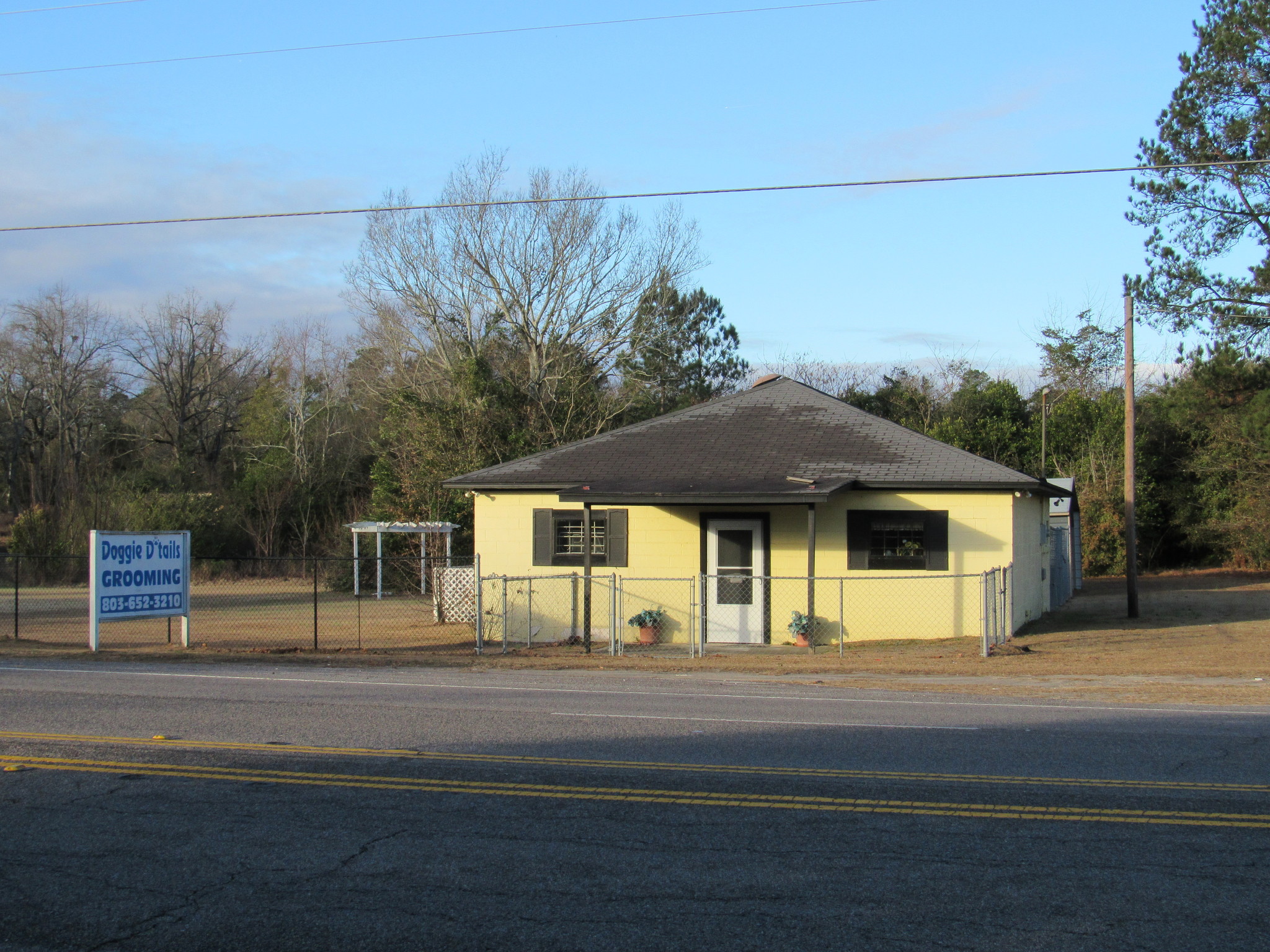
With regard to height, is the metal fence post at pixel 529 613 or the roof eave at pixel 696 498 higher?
the roof eave at pixel 696 498

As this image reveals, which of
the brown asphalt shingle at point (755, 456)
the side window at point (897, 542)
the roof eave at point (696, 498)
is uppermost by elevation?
the brown asphalt shingle at point (755, 456)

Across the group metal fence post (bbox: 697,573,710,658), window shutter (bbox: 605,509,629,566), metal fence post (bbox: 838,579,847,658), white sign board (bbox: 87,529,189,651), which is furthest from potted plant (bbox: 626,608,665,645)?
white sign board (bbox: 87,529,189,651)

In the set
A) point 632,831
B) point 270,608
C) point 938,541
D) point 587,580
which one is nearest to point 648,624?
point 587,580

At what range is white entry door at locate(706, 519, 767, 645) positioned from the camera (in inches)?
803

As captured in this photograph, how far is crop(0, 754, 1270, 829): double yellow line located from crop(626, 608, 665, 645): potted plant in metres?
12.3

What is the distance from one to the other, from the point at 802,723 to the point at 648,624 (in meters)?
9.61

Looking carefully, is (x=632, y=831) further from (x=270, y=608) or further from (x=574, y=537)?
(x=270, y=608)

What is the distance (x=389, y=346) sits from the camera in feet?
141

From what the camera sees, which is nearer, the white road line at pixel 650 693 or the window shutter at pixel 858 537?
the white road line at pixel 650 693

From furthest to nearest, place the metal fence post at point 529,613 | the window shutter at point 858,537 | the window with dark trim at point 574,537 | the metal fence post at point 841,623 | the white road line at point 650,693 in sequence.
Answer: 1. the window with dark trim at point 574,537
2. the metal fence post at point 529,613
3. the window shutter at point 858,537
4. the metal fence post at point 841,623
5. the white road line at point 650,693

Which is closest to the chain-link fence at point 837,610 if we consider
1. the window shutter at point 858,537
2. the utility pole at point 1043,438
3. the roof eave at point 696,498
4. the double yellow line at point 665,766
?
the window shutter at point 858,537

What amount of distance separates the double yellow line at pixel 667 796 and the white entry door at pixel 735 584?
12889mm

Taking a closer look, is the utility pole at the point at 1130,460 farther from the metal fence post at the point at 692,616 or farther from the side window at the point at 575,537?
the side window at the point at 575,537

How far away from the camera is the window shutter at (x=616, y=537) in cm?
2089
